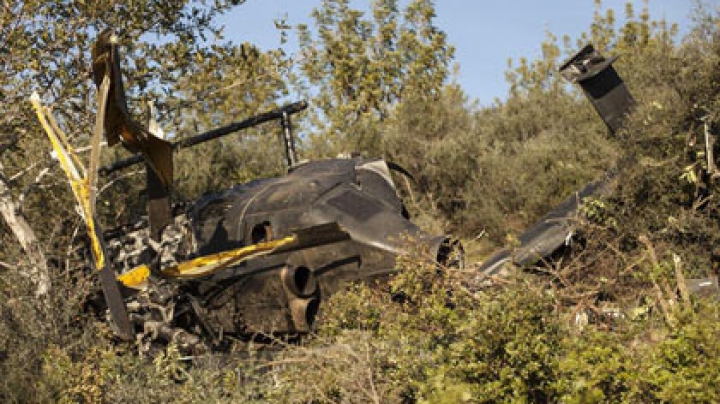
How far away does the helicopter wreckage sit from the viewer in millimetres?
10008

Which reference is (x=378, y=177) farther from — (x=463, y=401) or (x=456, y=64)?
(x=456, y=64)

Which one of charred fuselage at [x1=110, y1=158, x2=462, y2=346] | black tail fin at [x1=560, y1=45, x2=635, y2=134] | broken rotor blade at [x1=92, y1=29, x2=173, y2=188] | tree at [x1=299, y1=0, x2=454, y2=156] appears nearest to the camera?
broken rotor blade at [x1=92, y1=29, x2=173, y2=188]

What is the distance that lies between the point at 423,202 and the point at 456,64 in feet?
56.7

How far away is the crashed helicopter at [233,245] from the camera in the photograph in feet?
32.8

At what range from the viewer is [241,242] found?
11.4 meters

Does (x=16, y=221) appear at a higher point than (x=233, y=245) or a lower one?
higher

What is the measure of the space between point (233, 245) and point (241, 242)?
12cm

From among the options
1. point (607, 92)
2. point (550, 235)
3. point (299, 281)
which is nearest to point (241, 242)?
point (299, 281)

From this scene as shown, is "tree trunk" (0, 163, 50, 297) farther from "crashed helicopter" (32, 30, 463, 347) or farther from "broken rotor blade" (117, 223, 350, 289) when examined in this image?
"broken rotor blade" (117, 223, 350, 289)

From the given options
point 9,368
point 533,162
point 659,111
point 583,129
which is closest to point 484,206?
point 533,162

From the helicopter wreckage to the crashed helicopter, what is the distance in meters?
0.01

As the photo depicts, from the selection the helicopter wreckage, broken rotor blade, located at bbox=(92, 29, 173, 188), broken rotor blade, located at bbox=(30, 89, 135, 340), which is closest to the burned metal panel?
the helicopter wreckage

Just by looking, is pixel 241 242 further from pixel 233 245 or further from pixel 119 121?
pixel 119 121

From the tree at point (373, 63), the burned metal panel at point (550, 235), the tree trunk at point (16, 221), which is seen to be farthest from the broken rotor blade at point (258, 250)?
the tree at point (373, 63)
